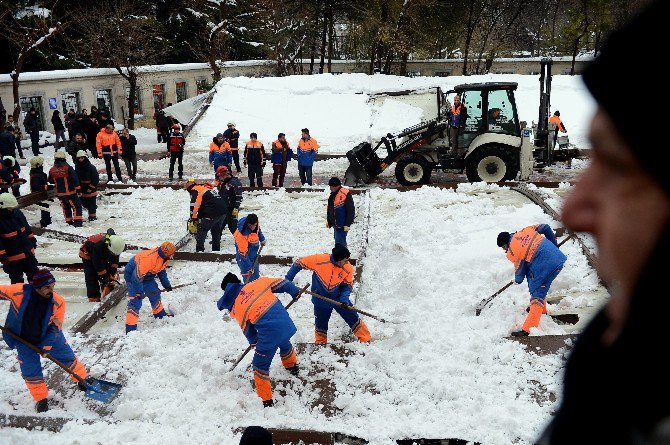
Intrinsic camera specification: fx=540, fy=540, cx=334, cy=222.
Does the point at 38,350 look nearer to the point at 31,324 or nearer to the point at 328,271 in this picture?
the point at 31,324

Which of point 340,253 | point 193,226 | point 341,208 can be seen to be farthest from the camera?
point 193,226

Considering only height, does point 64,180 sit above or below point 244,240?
above

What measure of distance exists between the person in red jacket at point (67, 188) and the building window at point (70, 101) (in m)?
13.0

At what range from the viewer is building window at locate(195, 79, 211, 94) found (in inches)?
1142

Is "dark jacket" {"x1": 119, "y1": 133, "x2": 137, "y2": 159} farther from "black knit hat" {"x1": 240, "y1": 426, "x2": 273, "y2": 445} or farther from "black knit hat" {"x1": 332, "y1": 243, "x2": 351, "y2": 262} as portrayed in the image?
"black knit hat" {"x1": 240, "y1": 426, "x2": 273, "y2": 445}

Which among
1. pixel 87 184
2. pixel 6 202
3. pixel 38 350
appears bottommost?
pixel 38 350

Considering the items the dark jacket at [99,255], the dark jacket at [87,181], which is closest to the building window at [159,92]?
the dark jacket at [87,181]

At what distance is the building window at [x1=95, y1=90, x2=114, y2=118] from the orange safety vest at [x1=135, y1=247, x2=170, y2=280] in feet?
63.8

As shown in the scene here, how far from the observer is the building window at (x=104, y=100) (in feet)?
80.3

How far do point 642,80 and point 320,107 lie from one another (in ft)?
73.9

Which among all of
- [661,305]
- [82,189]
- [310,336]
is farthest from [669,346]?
[82,189]

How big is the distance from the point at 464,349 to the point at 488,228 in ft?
13.6

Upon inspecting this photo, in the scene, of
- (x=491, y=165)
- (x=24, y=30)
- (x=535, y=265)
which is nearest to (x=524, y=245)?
(x=535, y=265)

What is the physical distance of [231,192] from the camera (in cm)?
1070
